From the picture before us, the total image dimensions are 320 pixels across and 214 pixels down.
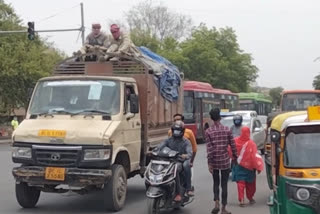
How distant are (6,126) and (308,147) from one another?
5268 cm

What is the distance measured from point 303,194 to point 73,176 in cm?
493

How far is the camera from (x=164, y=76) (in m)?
13.3

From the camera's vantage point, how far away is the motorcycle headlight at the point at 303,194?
19.7 feet

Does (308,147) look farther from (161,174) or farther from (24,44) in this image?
(24,44)

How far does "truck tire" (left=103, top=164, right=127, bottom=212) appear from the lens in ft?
33.9

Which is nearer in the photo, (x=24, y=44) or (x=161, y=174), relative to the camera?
(x=161, y=174)

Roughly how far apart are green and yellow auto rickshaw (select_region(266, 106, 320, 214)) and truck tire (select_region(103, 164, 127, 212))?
4230 millimetres

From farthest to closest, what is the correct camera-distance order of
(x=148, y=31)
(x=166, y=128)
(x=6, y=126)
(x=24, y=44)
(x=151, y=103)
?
(x=148, y=31) → (x=6, y=126) → (x=24, y=44) → (x=166, y=128) → (x=151, y=103)

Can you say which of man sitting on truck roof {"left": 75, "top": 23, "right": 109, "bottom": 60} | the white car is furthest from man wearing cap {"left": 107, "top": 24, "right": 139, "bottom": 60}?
the white car

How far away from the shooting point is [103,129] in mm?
10188

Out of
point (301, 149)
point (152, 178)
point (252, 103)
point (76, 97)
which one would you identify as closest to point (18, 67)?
point (252, 103)

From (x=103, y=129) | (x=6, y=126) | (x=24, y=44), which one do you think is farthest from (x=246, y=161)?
(x=6, y=126)

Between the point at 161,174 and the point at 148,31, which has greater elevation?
the point at 148,31

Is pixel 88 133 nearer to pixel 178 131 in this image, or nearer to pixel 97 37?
pixel 178 131
